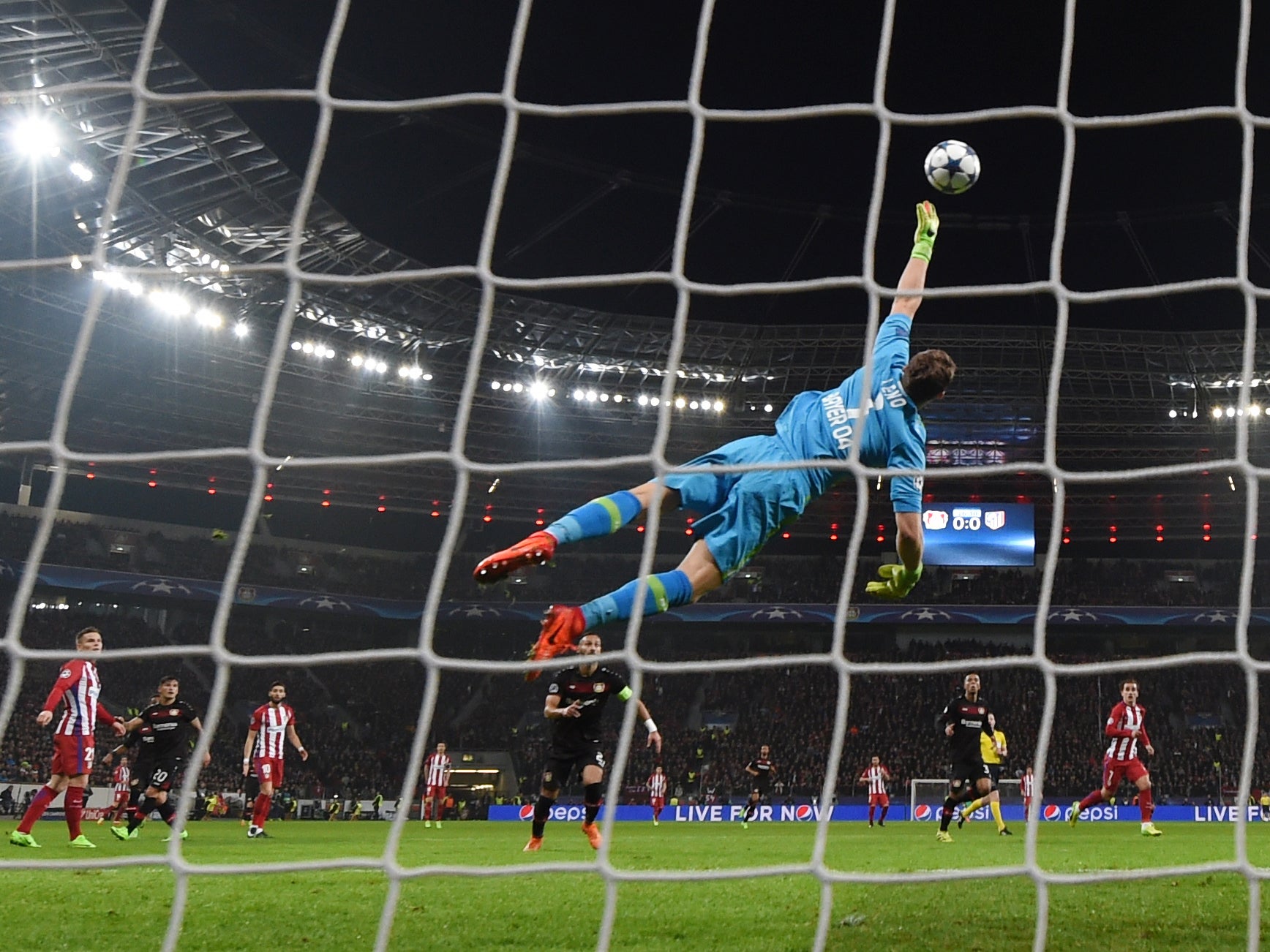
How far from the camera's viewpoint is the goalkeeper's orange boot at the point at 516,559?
4.08 m

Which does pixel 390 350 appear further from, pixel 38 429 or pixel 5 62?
pixel 5 62

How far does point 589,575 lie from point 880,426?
89.3 feet

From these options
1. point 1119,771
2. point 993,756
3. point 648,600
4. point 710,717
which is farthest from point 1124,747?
point 710,717

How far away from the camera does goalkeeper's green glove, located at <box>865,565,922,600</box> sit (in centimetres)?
459

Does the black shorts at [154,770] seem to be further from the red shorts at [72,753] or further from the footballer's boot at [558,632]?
the footballer's boot at [558,632]

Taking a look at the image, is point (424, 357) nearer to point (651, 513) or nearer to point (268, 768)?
point (268, 768)

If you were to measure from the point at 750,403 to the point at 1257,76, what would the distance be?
14.7 meters

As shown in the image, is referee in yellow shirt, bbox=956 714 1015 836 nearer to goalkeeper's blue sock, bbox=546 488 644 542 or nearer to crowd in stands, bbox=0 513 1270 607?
goalkeeper's blue sock, bbox=546 488 644 542

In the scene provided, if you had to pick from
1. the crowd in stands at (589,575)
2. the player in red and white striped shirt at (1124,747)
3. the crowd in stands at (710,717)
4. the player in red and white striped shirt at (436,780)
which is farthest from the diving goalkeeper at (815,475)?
the crowd in stands at (589,575)

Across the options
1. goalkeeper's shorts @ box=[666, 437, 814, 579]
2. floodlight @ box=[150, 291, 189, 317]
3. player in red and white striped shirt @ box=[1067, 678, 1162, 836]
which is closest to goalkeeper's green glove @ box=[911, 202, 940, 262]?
goalkeeper's shorts @ box=[666, 437, 814, 579]

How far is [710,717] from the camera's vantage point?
29.2 meters

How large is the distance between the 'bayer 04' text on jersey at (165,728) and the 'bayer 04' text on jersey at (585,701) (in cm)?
312

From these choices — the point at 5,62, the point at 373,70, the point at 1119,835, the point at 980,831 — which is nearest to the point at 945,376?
the point at 1119,835

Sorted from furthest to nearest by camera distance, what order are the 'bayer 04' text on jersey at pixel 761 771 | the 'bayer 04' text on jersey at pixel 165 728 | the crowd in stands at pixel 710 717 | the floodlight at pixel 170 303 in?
the crowd in stands at pixel 710 717, the floodlight at pixel 170 303, the 'bayer 04' text on jersey at pixel 761 771, the 'bayer 04' text on jersey at pixel 165 728
